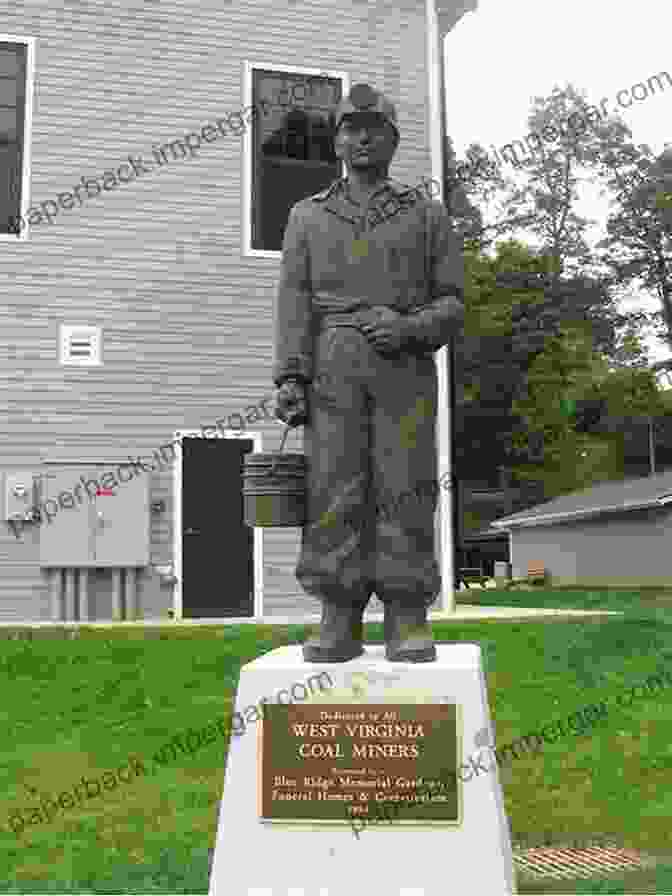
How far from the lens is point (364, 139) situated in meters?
4.98

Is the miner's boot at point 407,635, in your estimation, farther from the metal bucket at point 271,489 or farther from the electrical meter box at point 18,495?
the electrical meter box at point 18,495

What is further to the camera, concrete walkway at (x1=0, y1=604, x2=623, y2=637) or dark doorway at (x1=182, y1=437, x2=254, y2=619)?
dark doorway at (x1=182, y1=437, x2=254, y2=619)

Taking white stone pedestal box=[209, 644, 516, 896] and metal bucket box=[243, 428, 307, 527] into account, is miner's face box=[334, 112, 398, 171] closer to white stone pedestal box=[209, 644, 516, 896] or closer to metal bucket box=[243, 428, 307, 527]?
metal bucket box=[243, 428, 307, 527]

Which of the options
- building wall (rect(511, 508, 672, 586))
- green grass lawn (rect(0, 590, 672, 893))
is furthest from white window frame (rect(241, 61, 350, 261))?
building wall (rect(511, 508, 672, 586))

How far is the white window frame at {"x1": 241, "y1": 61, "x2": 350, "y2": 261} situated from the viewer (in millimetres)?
12828

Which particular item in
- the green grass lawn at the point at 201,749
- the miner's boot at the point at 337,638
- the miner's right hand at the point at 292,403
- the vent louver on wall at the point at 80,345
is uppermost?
the vent louver on wall at the point at 80,345

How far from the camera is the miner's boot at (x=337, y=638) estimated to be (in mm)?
4754

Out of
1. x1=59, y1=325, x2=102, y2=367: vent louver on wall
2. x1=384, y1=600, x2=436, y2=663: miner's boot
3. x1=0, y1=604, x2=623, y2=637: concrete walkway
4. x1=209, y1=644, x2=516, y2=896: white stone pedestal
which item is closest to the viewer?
x1=209, y1=644, x2=516, y2=896: white stone pedestal

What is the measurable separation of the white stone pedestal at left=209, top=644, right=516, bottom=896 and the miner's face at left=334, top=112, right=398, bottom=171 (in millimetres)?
2233

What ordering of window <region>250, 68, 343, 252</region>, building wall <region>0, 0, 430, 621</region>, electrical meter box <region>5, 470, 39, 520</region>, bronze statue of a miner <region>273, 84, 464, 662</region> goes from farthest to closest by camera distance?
window <region>250, 68, 343, 252</region> < building wall <region>0, 0, 430, 621</region> < electrical meter box <region>5, 470, 39, 520</region> < bronze statue of a miner <region>273, 84, 464, 662</region>

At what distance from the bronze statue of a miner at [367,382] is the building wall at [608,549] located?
815 inches

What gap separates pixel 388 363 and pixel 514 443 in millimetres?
29157

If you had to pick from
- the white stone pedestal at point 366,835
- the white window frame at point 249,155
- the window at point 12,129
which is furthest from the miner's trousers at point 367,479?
the window at point 12,129

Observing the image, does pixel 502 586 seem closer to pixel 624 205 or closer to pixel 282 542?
pixel 624 205
